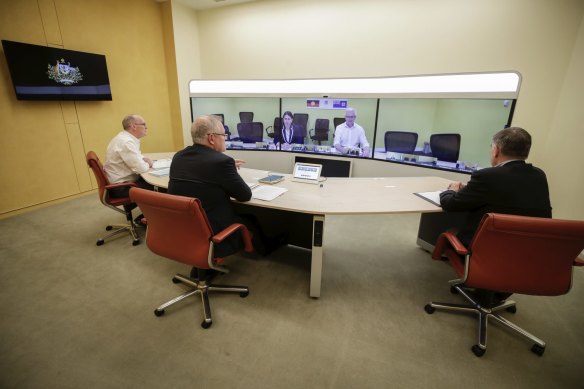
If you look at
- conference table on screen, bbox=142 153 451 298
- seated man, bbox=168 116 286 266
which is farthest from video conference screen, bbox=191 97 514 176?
seated man, bbox=168 116 286 266

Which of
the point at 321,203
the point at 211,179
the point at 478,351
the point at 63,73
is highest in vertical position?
the point at 63,73

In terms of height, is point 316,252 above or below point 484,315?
above

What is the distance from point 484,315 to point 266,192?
172 cm

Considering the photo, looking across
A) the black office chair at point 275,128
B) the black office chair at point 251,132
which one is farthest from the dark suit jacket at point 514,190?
the black office chair at point 251,132

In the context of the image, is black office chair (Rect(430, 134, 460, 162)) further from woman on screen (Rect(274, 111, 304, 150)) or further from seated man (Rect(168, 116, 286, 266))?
seated man (Rect(168, 116, 286, 266))

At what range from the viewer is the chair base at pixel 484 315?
1.65 metres

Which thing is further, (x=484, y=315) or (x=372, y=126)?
(x=372, y=126)

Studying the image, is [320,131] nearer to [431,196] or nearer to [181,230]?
[431,196]

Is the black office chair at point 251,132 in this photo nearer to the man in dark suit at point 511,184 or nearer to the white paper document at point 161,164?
the white paper document at point 161,164

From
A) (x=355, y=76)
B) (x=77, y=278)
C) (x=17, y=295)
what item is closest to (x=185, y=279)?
(x=77, y=278)

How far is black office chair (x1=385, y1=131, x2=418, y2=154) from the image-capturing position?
3728mm

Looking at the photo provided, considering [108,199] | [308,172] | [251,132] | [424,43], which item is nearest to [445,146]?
[424,43]

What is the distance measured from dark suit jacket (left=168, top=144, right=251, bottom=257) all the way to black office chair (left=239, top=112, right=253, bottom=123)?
126 inches

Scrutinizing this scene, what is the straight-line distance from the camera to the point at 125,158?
272 centimetres
